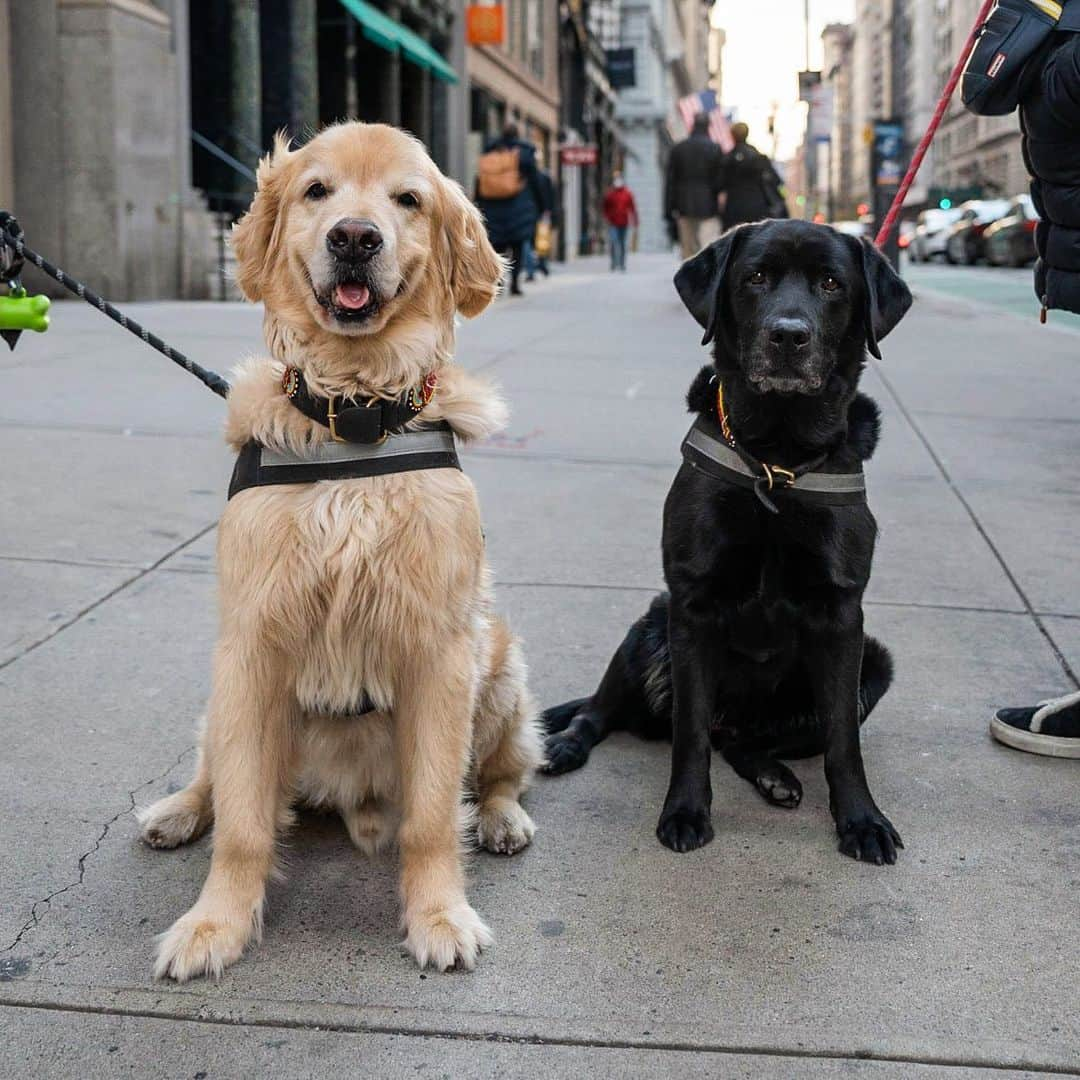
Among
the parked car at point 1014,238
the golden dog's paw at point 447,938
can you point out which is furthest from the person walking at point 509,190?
the golden dog's paw at point 447,938

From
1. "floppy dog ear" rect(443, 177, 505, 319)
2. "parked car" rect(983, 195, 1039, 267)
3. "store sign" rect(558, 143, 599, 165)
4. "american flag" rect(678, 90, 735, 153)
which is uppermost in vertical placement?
"store sign" rect(558, 143, 599, 165)

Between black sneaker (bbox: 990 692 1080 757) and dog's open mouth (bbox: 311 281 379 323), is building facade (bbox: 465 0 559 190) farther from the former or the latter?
dog's open mouth (bbox: 311 281 379 323)

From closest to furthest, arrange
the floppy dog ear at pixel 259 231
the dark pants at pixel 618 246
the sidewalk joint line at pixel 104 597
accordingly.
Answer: the floppy dog ear at pixel 259 231, the sidewalk joint line at pixel 104 597, the dark pants at pixel 618 246

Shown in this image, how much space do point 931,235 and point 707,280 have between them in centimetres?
4299

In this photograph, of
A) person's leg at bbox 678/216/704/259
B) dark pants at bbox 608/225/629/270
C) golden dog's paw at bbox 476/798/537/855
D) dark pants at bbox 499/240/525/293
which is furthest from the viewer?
dark pants at bbox 608/225/629/270

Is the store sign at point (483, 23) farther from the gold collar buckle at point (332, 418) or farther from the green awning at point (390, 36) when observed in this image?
the gold collar buckle at point (332, 418)

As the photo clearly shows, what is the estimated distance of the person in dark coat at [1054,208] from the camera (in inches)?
145

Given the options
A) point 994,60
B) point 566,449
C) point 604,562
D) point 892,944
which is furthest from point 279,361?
point 566,449

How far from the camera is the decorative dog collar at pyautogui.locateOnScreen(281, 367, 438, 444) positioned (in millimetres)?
2879

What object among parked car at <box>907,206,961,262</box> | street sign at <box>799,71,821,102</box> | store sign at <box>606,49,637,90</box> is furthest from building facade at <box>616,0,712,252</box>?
street sign at <box>799,71,821,102</box>

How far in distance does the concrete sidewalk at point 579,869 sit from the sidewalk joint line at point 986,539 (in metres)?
0.02

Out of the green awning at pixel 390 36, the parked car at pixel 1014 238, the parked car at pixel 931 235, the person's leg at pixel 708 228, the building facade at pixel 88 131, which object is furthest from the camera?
the parked car at pixel 931 235

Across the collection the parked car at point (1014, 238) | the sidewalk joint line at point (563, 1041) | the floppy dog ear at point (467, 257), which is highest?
the parked car at point (1014, 238)

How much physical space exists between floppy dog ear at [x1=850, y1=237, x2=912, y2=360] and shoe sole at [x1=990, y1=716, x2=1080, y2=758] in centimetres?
121
